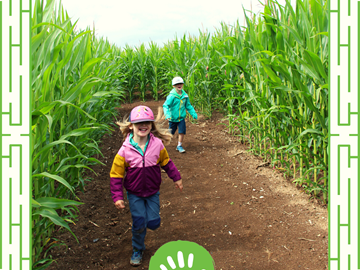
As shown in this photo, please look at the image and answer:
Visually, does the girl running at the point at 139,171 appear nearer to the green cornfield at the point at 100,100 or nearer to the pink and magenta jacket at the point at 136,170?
the pink and magenta jacket at the point at 136,170

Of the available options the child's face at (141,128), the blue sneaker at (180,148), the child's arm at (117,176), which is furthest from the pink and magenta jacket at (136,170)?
the blue sneaker at (180,148)

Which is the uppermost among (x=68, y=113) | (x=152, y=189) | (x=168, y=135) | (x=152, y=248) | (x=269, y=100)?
(x=269, y=100)

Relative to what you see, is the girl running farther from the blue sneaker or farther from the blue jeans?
the blue sneaker

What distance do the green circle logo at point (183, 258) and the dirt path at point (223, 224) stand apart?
1.18 m

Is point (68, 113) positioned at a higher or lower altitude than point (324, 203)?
higher

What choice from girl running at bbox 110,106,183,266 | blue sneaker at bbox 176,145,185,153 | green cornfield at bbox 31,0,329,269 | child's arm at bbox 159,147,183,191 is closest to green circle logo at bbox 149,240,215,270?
green cornfield at bbox 31,0,329,269

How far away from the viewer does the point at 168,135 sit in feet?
8.34

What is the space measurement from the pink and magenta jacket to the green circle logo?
104 centimetres

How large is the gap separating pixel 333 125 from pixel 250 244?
1.80 m

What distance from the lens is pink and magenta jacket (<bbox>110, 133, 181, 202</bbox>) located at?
2311mm

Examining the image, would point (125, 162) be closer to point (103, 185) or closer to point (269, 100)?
point (103, 185)

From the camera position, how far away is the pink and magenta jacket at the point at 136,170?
7.58ft

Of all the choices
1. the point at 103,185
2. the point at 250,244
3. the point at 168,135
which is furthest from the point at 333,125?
the point at 103,185

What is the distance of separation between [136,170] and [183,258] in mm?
1136
